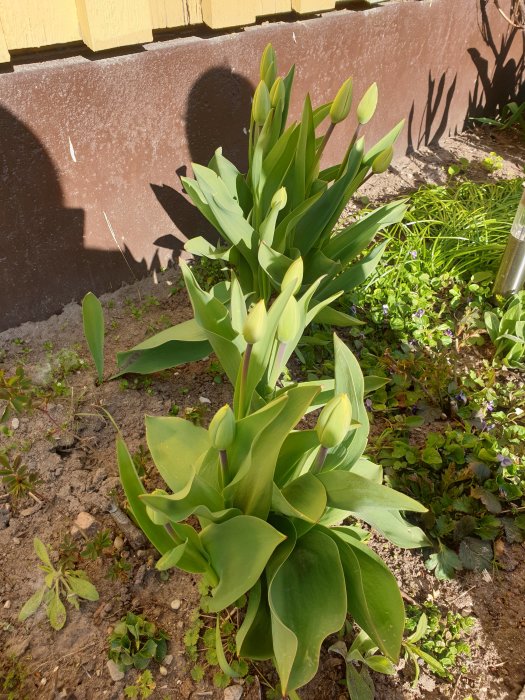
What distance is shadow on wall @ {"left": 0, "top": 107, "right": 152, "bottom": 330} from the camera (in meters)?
1.63

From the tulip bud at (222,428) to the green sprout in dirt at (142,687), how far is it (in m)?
0.58

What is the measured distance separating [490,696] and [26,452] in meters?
1.25

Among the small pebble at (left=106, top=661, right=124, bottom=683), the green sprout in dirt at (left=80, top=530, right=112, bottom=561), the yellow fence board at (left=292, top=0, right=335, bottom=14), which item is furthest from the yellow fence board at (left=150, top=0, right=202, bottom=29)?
the small pebble at (left=106, top=661, right=124, bottom=683)

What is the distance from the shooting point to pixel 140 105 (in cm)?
179

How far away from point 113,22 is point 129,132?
0.31 meters

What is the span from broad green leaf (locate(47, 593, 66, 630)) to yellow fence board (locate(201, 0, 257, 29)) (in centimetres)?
170

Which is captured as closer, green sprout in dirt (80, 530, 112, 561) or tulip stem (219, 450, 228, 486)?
tulip stem (219, 450, 228, 486)

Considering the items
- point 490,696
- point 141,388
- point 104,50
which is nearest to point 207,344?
point 141,388

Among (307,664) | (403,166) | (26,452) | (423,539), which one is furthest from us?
(403,166)

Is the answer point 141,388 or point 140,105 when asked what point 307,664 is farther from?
point 140,105

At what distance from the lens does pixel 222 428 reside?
87cm

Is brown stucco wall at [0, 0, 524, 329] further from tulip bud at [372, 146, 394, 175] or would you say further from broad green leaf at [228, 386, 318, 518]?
broad green leaf at [228, 386, 318, 518]

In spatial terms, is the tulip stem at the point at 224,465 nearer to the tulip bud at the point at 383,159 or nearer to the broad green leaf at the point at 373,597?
the broad green leaf at the point at 373,597

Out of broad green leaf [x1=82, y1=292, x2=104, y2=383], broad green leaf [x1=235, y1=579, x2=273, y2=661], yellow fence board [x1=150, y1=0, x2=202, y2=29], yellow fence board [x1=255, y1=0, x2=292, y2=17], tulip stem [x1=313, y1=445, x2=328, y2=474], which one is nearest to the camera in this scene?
tulip stem [x1=313, y1=445, x2=328, y2=474]
